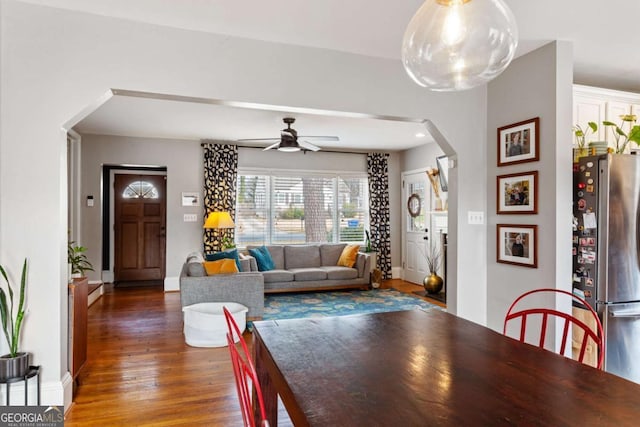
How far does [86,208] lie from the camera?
6.41m

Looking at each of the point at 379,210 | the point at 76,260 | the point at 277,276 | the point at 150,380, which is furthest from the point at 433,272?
the point at 76,260

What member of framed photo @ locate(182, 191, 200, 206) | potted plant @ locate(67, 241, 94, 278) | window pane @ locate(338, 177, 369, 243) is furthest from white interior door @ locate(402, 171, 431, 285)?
potted plant @ locate(67, 241, 94, 278)

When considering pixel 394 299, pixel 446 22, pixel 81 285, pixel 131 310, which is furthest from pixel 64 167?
pixel 394 299

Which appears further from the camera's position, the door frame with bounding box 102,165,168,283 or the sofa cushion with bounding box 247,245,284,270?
the door frame with bounding box 102,165,168,283

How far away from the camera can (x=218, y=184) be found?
6750 mm

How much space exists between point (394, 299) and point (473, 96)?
3339 mm

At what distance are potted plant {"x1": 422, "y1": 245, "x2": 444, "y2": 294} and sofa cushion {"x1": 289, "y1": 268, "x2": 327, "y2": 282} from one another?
5.42 feet

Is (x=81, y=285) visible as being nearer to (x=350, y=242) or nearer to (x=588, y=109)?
(x=588, y=109)

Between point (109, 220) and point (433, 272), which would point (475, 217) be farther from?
point (109, 220)

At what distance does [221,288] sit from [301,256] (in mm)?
2698

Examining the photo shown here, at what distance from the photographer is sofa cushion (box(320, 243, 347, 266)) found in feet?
23.1

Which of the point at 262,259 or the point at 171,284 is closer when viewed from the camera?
the point at 262,259

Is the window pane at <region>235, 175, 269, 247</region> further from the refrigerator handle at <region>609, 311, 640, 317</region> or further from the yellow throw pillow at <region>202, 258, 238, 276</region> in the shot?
the refrigerator handle at <region>609, 311, 640, 317</region>

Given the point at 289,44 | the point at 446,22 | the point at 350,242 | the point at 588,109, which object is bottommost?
the point at 350,242
